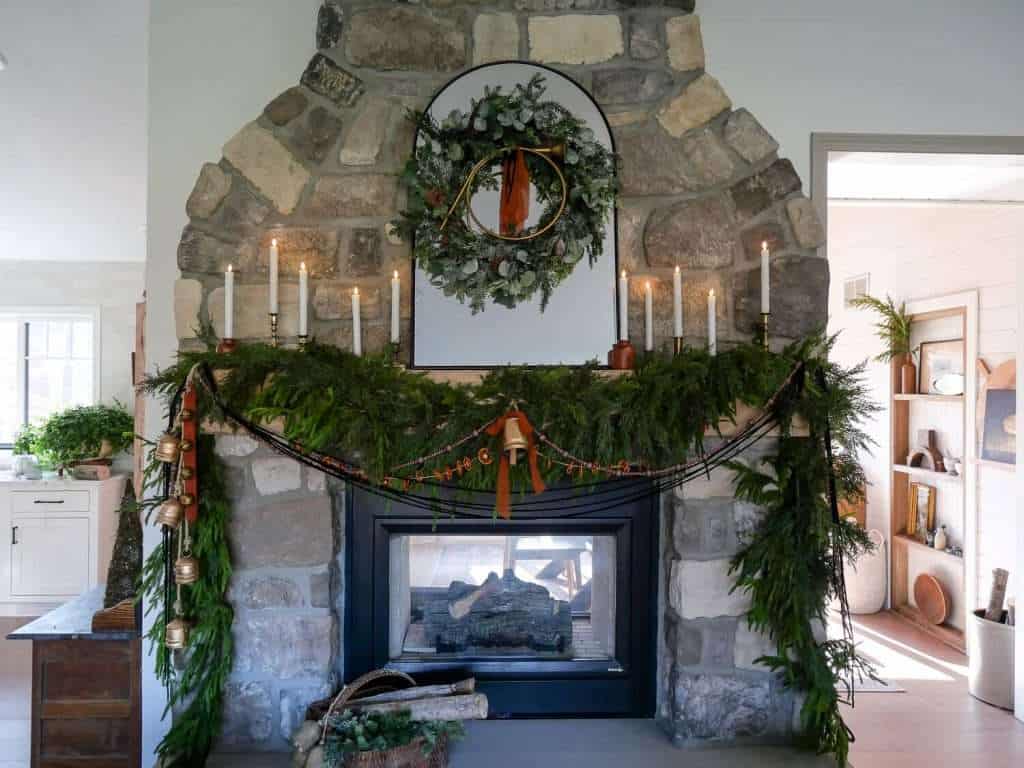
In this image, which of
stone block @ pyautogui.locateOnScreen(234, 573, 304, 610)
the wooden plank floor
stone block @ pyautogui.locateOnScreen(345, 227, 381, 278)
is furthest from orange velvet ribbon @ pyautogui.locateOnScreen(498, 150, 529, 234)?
the wooden plank floor

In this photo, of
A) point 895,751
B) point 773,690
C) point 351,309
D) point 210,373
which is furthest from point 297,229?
point 895,751

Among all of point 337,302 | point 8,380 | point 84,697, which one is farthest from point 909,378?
point 8,380

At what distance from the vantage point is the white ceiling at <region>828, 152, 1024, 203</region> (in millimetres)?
2311

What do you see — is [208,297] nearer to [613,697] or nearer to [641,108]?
[641,108]

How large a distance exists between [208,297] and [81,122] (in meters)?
1.62

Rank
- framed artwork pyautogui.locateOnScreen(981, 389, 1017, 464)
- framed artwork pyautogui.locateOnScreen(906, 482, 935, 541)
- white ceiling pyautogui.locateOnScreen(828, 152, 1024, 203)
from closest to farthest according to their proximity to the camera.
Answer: white ceiling pyautogui.locateOnScreen(828, 152, 1024, 203), framed artwork pyautogui.locateOnScreen(981, 389, 1017, 464), framed artwork pyautogui.locateOnScreen(906, 482, 935, 541)

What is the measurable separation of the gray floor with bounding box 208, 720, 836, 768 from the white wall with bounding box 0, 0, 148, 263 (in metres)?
2.42

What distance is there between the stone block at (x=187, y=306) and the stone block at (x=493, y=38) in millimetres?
1122

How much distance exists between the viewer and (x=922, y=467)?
439 centimetres

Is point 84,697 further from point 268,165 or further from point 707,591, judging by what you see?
point 707,591

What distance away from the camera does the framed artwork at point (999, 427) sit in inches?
140

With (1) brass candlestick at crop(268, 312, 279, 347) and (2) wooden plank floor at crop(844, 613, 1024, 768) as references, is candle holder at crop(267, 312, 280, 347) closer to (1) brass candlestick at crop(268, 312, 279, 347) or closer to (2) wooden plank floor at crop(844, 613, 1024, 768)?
(1) brass candlestick at crop(268, 312, 279, 347)

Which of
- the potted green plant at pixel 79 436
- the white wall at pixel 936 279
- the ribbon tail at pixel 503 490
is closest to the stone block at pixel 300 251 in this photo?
the ribbon tail at pixel 503 490

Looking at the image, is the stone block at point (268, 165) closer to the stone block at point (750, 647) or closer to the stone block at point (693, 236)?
the stone block at point (693, 236)
